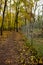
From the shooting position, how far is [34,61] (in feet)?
37.7

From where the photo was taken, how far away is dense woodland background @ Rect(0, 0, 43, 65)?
40.8ft

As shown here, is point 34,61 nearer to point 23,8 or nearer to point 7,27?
point 23,8

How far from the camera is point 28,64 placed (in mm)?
10875

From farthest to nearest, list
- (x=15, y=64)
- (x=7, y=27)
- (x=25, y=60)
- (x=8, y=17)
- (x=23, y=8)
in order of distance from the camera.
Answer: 1. (x=7, y=27)
2. (x=8, y=17)
3. (x=23, y=8)
4. (x=25, y=60)
5. (x=15, y=64)

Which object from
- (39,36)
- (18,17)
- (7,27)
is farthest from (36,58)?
(7,27)

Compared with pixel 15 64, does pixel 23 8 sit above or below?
above

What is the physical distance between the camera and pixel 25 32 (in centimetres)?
3253

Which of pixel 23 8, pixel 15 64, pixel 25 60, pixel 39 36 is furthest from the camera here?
pixel 23 8

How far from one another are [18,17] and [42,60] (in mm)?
41195

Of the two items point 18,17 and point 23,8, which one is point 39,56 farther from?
point 18,17

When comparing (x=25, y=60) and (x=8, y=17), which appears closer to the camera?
(x=25, y=60)

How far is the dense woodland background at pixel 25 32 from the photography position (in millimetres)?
12443

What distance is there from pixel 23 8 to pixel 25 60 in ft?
110

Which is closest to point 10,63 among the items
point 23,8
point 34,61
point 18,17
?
point 34,61
